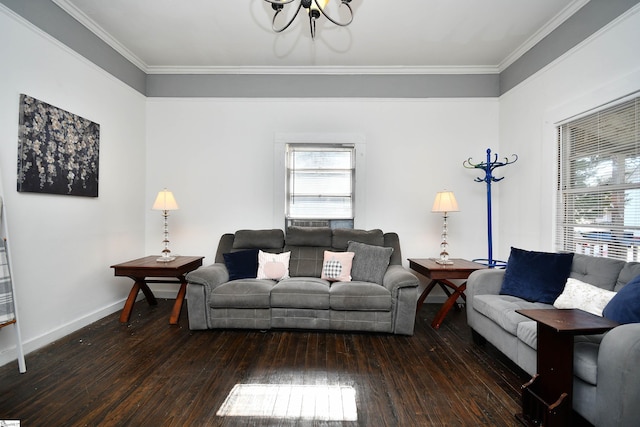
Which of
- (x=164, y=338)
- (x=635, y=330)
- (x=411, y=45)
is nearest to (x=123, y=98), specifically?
(x=164, y=338)

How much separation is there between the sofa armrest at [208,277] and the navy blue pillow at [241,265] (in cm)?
9

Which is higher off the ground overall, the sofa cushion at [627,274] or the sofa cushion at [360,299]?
the sofa cushion at [627,274]

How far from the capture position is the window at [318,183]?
4012mm

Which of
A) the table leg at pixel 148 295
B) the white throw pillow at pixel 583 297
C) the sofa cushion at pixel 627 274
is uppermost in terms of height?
the sofa cushion at pixel 627 274

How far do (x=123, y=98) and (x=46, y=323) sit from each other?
8.29 ft

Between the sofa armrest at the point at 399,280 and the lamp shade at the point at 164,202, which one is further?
the lamp shade at the point at 164,202

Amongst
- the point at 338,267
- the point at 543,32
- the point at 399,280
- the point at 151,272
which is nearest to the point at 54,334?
the point at 151,272

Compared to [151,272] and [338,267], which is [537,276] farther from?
[151,272]

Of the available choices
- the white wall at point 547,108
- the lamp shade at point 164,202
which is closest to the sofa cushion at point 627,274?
the white wall at point 547,108

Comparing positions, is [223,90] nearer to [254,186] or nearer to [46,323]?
[254,186]

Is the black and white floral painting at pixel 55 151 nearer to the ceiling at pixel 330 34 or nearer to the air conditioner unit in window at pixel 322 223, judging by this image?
the ceiling at pixel 330 34

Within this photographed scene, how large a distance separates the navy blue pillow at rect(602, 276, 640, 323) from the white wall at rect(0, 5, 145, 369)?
4069 millimetres

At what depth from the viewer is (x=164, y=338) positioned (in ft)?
9.07

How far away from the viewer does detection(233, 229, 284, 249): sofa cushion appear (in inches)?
141
